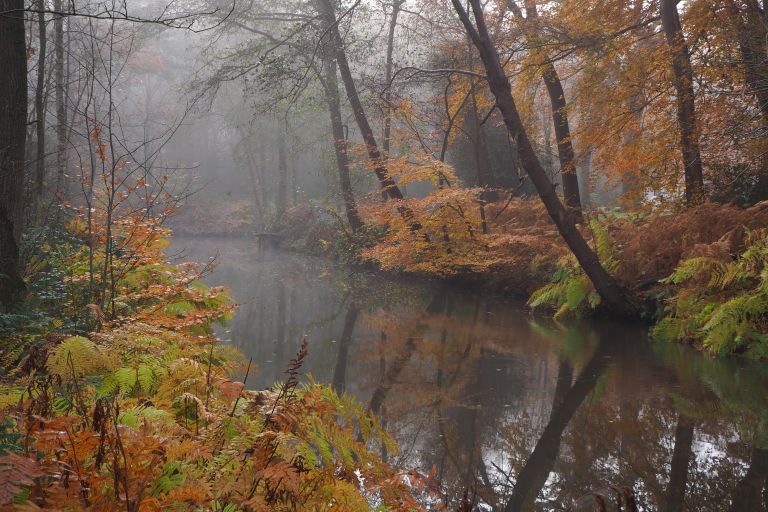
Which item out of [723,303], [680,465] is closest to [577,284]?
[723,303]

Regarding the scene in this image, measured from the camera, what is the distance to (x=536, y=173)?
26.9 feet

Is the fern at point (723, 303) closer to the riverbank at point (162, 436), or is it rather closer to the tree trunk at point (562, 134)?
the tree trunk at point (562, 134)

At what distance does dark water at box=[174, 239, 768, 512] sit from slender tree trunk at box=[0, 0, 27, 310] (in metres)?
2.09

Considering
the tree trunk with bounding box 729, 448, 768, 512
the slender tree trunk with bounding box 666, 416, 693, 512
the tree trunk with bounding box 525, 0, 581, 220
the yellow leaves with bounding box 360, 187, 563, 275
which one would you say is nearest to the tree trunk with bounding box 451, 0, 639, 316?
the yellow leaves with bounding box 360, 187, 563, 275

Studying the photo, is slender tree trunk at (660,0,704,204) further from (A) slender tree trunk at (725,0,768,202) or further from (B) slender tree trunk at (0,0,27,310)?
(B) slender tree trunk at (0,0,27,310)

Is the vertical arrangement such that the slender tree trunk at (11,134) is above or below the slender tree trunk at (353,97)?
below

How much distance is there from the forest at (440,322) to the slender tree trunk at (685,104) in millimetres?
46

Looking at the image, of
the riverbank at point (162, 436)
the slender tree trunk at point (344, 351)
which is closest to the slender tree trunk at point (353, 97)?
the slender tree trunk at point (344, 351)

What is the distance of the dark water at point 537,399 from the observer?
3.65 m

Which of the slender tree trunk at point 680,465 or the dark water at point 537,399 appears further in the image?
the dark water at point 537,399

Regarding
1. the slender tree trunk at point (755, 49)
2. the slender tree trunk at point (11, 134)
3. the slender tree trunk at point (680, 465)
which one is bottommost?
the slender tree trunk at point (680, 465)

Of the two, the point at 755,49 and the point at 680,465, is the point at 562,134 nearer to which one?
the point at 755,49

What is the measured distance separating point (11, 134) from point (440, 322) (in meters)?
5.76

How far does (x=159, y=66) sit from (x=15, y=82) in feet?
103
